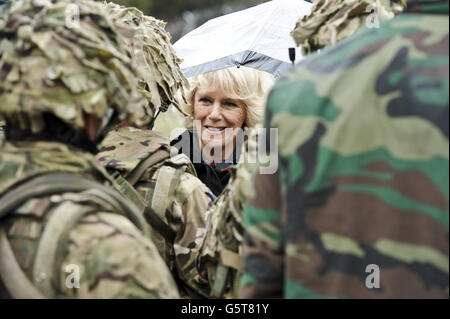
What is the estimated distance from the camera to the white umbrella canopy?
15.9ft

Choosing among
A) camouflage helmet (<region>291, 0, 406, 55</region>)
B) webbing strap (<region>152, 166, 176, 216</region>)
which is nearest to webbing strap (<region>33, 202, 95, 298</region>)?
webbing strap (<region>152, 166, 176, 216</region>)

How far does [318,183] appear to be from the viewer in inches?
68.0

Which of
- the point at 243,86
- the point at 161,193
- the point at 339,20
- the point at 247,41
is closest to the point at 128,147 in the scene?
the point at 161,193

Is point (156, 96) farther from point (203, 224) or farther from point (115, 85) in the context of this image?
point (115, 85)

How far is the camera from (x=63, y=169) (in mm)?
1790

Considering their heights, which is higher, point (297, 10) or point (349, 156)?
point (349, 156)

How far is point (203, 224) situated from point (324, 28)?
112 cm

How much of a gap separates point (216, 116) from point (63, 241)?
2.81m

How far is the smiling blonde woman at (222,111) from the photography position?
437cm

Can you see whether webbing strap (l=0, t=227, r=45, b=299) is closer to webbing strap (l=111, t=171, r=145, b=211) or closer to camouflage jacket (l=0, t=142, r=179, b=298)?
camouflage jacket (l=0, t=142, r=179, b=298)

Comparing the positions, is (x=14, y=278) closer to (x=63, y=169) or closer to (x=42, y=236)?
(x=42, y=236)

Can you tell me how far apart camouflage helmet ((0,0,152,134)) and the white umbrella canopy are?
2.77 meters

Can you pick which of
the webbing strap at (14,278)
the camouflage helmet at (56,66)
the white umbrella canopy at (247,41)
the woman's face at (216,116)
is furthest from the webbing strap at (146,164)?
the white umbrella canopy at (247,41)

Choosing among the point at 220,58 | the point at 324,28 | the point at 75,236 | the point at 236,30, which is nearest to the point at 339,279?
the point at 75,236
